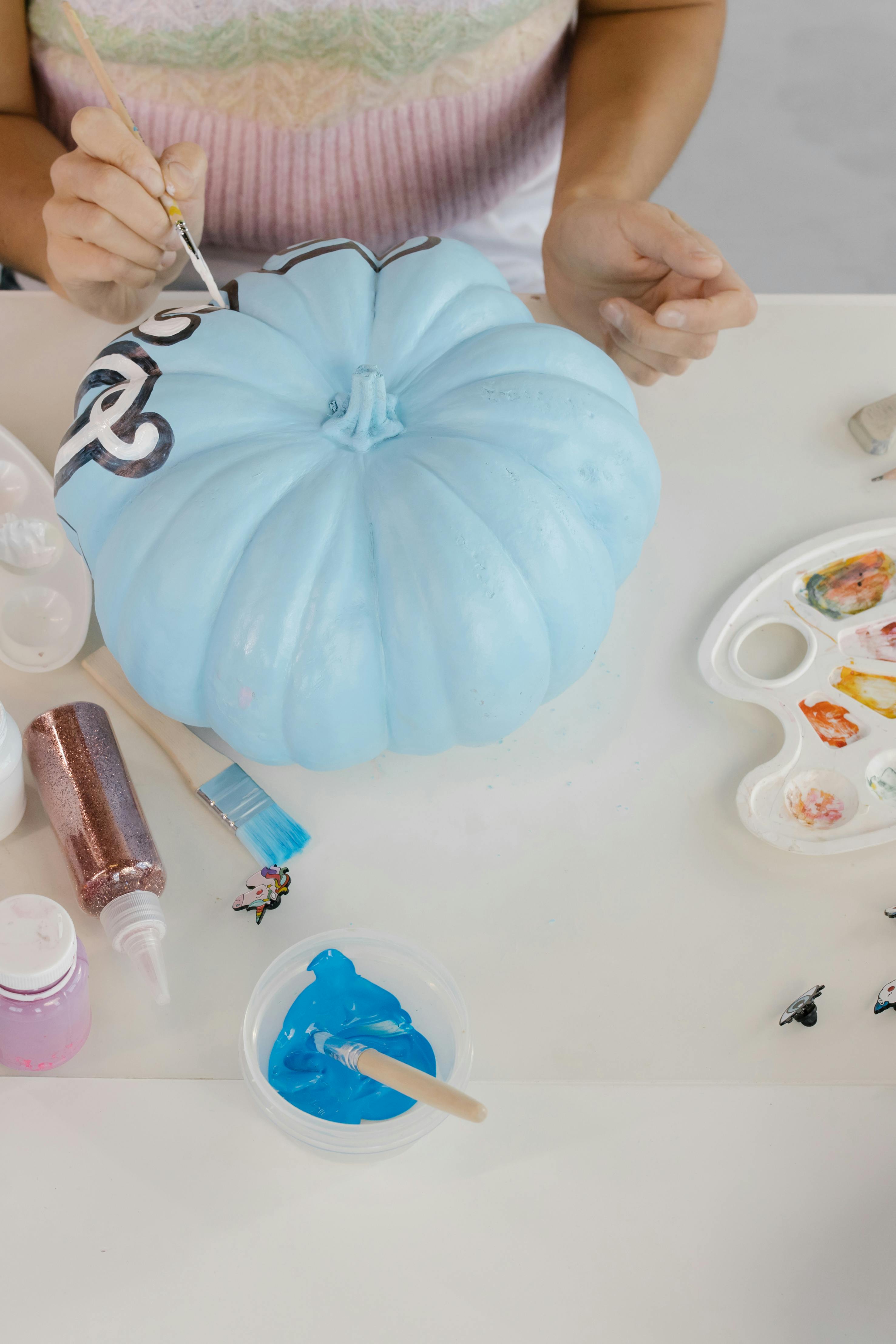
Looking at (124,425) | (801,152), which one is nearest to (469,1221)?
(124,425)

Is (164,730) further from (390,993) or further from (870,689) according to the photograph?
(870,689)

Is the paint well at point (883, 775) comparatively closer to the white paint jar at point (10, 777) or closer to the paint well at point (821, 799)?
the paint well at point (821, 799)

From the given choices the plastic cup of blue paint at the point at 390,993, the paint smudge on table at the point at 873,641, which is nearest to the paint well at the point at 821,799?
the paint smudge on table at the point at 873,641

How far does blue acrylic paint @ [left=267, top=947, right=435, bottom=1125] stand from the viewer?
0.65 metres

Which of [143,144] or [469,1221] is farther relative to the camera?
[143,144]

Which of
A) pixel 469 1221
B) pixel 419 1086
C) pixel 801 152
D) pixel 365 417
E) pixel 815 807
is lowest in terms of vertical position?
pixel 469 1221

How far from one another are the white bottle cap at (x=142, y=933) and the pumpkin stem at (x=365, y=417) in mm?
345

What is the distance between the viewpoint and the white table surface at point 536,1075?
2.03ft

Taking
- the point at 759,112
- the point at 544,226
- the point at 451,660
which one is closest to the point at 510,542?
the point at 451,660

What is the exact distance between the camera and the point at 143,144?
0.79 m

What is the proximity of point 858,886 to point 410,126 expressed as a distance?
0.88 metres

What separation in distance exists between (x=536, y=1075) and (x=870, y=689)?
41cm

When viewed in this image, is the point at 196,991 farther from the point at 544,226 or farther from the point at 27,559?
the point at 544,226

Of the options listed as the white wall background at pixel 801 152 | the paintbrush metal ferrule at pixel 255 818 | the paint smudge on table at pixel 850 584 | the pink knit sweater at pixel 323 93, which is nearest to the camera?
the paintbrush metal ferrule at pixel 255 818
